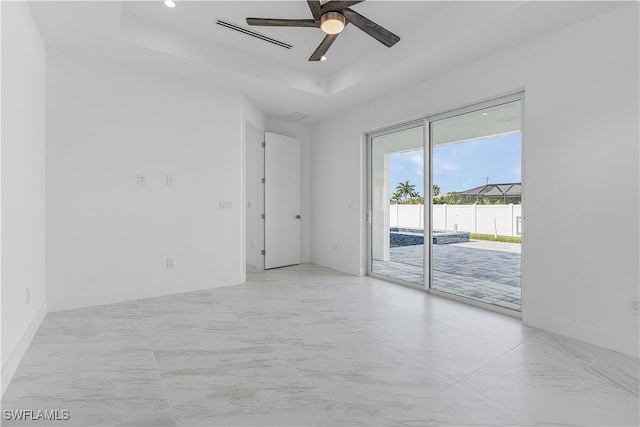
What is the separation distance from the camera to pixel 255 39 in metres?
3.72

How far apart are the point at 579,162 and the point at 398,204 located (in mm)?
2264

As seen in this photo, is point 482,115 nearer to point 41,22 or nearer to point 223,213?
point 223,213

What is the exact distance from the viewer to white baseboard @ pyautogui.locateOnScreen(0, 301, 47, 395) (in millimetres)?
2021

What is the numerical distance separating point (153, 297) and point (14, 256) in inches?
70.6

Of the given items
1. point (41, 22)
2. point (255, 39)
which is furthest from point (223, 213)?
point (41, 22)

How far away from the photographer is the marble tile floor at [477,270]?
141 inches

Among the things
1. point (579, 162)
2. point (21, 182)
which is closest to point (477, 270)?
point (579, 162)

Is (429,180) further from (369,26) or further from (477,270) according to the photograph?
(369,26)

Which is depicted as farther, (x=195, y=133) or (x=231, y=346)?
(x=195, y=133)

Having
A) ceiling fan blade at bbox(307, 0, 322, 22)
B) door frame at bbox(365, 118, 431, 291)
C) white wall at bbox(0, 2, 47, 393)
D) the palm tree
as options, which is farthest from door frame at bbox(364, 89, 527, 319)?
white wall at bbox(0, 2, 47, 393)

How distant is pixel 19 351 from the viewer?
7.61 feet

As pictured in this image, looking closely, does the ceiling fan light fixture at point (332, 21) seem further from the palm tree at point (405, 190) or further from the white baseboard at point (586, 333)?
the white baseboard at point (586, 333)

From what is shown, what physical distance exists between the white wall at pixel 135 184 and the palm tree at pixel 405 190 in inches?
87.4

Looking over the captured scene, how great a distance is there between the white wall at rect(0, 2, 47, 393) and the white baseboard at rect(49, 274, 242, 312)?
207 millimetres
